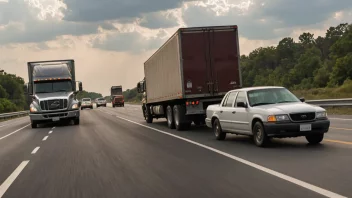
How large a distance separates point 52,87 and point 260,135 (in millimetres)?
17502

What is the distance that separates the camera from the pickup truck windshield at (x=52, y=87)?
26.2 meters

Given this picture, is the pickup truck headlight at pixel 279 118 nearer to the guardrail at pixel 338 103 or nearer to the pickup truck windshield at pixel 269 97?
the pickup truck windshield at pixel 269 97

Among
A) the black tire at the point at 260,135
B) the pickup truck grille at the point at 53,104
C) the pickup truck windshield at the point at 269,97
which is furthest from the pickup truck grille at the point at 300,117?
the pickup truck grille at the point at 53,104

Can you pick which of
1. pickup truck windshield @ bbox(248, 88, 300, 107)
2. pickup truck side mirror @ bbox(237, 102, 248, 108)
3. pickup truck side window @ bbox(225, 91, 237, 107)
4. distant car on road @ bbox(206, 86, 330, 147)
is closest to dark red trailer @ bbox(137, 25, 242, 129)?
distant car on road @ bbox(206, 86, 330, 147)

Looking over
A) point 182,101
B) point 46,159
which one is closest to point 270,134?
point 46,159

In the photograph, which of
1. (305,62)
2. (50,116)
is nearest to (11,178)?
(50,116)

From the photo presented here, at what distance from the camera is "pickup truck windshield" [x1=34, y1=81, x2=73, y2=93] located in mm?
26250

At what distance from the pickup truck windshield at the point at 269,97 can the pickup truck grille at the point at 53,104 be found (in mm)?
15260

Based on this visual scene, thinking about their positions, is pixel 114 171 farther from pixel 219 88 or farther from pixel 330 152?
pixel 219 88

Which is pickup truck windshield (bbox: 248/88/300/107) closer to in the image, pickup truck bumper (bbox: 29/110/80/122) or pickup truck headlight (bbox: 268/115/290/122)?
pickup truck headlight (bbox: 268/115/290/122)

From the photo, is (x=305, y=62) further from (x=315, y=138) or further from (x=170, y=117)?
(x=315, y=138)

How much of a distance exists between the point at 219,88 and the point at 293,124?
22.7 ft

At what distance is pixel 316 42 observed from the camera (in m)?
139

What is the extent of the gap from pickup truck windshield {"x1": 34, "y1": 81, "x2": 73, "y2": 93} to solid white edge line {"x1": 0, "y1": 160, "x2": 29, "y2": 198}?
52.2 feet
